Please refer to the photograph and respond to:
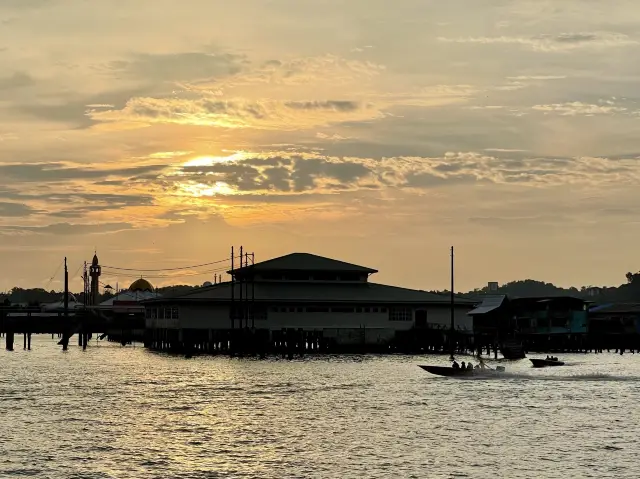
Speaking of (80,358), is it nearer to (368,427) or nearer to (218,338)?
(218,338)

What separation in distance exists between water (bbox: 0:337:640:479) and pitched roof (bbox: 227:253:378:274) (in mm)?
34742

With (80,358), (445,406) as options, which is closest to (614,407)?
(445,406)

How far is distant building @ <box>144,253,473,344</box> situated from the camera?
132 metres

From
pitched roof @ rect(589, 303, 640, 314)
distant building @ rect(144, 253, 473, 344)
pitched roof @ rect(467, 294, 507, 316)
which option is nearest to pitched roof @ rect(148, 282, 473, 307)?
distant building @ rect(144, 253, 473, 344)

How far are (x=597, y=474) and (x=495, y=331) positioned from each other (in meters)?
112

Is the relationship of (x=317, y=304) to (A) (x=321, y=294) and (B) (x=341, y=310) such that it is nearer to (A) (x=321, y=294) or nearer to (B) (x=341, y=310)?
(A) (x=321, y=294)

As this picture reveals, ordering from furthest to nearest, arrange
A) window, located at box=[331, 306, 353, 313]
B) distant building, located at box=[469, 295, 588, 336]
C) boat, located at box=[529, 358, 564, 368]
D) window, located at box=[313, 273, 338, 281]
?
1. distant building, located at box=[469, 295, 588, 336]
2. window, located at box=[313, 273, 338, 281]
3. window, located at box=[331, 306, 353, 313]
4. boat, located at box=[529, 358, 564, 368]

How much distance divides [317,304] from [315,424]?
241 ft

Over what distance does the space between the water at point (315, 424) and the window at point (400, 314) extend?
34.5 meters

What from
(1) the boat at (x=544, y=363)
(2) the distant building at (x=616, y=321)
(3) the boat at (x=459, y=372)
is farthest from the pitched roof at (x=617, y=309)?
(3) the boat at (x=459, y=372)

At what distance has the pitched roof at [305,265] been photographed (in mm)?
136125

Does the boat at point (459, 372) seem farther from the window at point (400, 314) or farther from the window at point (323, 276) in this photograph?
the window at point (323, 276)

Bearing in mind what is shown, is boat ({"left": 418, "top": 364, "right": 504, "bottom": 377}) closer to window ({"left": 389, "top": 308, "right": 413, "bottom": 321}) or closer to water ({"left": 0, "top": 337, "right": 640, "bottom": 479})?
water ({"left": 0, "top": 337, "right": 640, "bottom": 479})

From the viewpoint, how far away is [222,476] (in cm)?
4328
